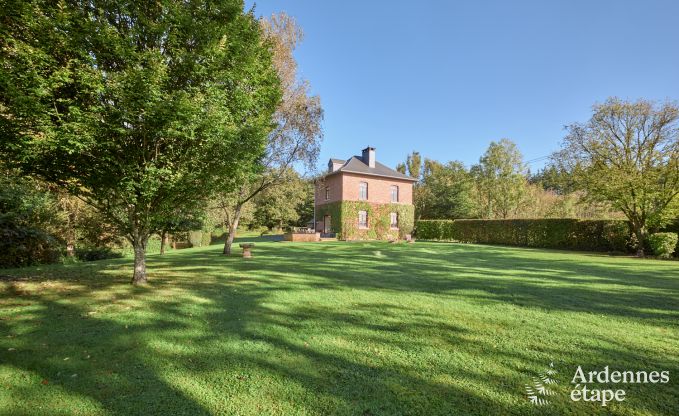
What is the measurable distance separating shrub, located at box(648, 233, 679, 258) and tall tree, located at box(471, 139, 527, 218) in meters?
22.6

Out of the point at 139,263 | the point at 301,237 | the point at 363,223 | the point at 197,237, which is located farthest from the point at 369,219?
the point at 139,263

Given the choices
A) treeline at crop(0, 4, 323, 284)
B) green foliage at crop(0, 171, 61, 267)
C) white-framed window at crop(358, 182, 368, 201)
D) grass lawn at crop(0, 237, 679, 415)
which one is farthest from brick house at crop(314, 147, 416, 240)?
grass lawn at crop(0, 237, 679, 415)

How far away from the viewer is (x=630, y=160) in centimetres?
1872

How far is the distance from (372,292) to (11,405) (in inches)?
190

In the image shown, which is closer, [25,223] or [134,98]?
[134,98]

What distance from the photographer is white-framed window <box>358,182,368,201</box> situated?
30.1 metres

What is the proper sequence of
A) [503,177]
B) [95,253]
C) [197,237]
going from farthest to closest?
1. [503,177]
2. [197,237]
3. [95,253]

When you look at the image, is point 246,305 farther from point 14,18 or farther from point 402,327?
point 14,18

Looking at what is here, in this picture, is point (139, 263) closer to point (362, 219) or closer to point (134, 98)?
point (134, 98)

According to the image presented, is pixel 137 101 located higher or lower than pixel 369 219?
higher

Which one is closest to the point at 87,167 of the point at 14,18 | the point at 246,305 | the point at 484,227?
the point at 14,18

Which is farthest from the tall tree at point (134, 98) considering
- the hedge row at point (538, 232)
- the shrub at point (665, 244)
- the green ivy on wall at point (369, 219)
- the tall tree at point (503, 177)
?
the tall tree at point (503, 177)

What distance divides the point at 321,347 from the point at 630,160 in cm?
2335

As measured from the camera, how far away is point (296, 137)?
14.6 meters
